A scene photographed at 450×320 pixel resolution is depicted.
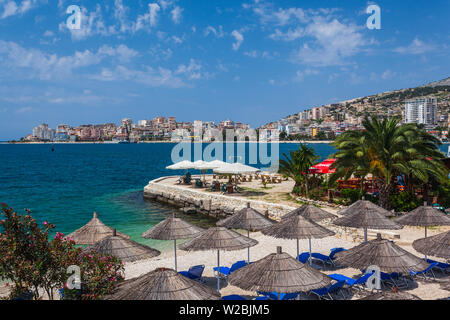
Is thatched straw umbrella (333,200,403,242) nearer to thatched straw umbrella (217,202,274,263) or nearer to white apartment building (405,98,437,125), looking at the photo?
thatched straw umbrella (217,202,274,263)

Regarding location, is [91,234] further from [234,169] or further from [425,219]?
[234,169]

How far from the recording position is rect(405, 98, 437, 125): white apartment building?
173m

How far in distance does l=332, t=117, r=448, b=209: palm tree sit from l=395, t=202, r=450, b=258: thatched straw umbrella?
4897mm

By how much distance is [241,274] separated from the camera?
6.19m

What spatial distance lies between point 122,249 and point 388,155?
13.2m

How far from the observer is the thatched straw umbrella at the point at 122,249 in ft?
23.8

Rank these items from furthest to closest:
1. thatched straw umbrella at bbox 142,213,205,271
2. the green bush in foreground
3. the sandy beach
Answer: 1. the sandy beach
2. thatched straw umbrella at bbox 142,213,205,271
3. the green bush in foreground

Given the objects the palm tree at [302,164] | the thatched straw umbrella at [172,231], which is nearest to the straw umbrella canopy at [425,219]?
the thatched straw umbrella at [172,231]

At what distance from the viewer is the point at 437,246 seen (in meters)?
7.87

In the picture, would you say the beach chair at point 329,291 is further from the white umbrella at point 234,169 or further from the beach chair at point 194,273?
the white umbrella at point 234,169

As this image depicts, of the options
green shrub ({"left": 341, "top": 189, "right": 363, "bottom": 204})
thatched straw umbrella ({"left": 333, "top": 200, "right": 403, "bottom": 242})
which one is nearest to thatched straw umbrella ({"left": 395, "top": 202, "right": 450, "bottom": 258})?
thatched straw umbrella ({"left": 333, "top": 200, "right": 403, "bottom": 242})

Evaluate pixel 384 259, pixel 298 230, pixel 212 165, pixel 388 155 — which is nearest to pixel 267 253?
pixel 298 230
